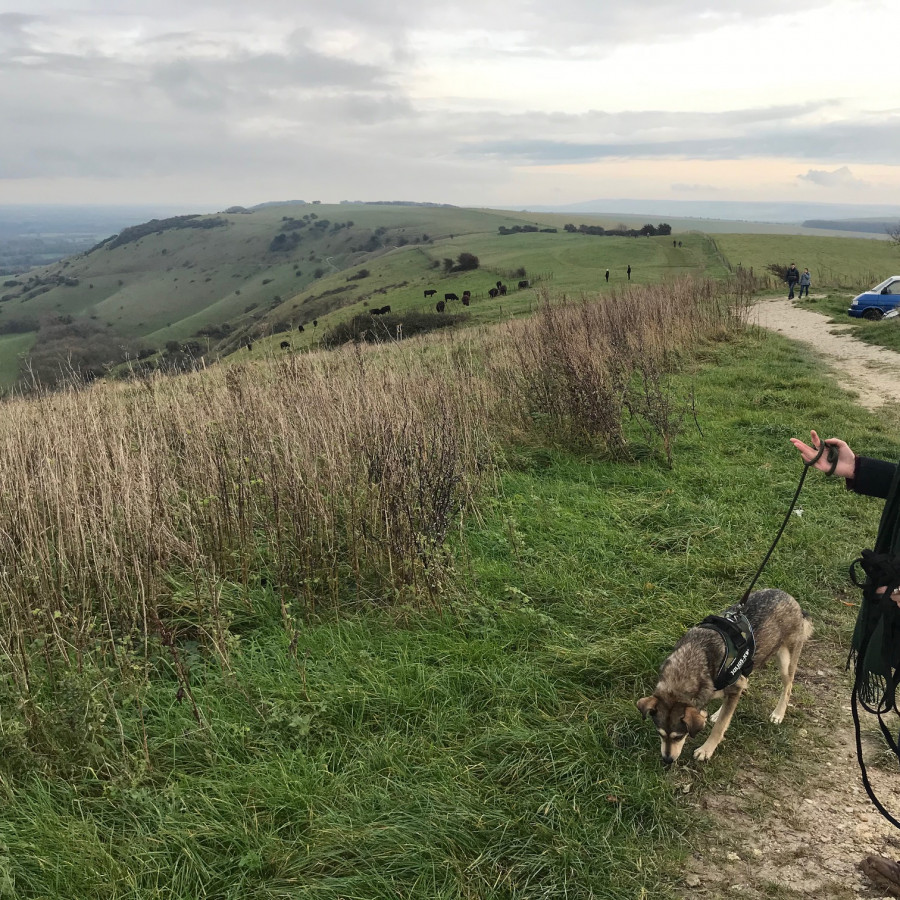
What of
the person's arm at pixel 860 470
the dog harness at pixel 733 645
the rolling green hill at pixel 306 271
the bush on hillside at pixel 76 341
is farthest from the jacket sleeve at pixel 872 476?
the bush on hillside at pixel 76 341

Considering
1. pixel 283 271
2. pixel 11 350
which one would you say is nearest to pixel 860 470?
pixel 11 350

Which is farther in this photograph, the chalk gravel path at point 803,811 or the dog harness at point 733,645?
the dog harness at point 733,645

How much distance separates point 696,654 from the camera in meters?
3.15

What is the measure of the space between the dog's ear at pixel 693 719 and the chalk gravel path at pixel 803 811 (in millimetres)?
314

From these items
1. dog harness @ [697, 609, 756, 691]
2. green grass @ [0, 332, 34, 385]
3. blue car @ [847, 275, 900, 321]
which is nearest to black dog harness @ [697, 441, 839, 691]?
dog harness @ [697, 609, 756, 691]

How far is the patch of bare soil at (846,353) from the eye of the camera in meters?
11.4

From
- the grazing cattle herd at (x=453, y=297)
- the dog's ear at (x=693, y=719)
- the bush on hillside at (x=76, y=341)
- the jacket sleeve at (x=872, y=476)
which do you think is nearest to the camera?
the jacket sleeve at (x=872, y=476)

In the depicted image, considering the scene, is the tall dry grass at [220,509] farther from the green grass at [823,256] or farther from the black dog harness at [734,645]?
the green grass at [823,256]

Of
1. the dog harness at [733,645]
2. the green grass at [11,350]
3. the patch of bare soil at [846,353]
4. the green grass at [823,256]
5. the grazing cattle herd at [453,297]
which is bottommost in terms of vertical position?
the green grass at [11,350]

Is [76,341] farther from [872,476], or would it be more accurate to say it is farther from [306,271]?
[872,476]

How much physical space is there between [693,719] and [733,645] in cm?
49

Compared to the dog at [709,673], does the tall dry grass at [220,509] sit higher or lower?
higher

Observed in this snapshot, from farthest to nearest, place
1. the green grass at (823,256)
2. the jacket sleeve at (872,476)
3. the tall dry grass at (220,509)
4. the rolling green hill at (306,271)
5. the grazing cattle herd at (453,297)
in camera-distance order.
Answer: the rolling green hill at (306,271) → the green grass at (823,256) → the grazing cattle herd at (453,297) → the tall dry grass at (220,509) → the jacket sleeve at (872,476)

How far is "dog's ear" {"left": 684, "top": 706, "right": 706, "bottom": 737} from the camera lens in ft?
9.55
